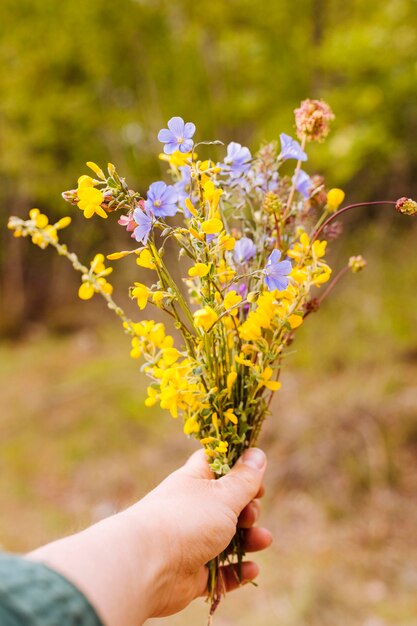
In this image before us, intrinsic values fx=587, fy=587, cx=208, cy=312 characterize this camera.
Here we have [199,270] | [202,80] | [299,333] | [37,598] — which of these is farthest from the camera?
[202,80]

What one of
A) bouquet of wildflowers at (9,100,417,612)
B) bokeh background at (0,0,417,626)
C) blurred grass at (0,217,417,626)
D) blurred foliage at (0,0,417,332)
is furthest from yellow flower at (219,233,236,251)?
blurred foliage at (0,0,417,332)

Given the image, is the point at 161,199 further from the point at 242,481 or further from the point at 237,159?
the point at 242,481

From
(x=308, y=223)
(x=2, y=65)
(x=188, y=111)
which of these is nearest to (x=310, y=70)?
(x=188, y=111)

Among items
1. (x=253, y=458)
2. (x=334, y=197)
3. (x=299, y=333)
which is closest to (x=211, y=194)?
(x=334, y=197)

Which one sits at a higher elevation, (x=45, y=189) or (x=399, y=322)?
(x=45, y=189)

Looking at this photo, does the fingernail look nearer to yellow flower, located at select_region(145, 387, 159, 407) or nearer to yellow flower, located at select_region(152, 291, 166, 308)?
yellow flower, located at select_region(145, 387, 159, 407)

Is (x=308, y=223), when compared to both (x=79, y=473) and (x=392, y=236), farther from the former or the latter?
(x=392, y=236)
